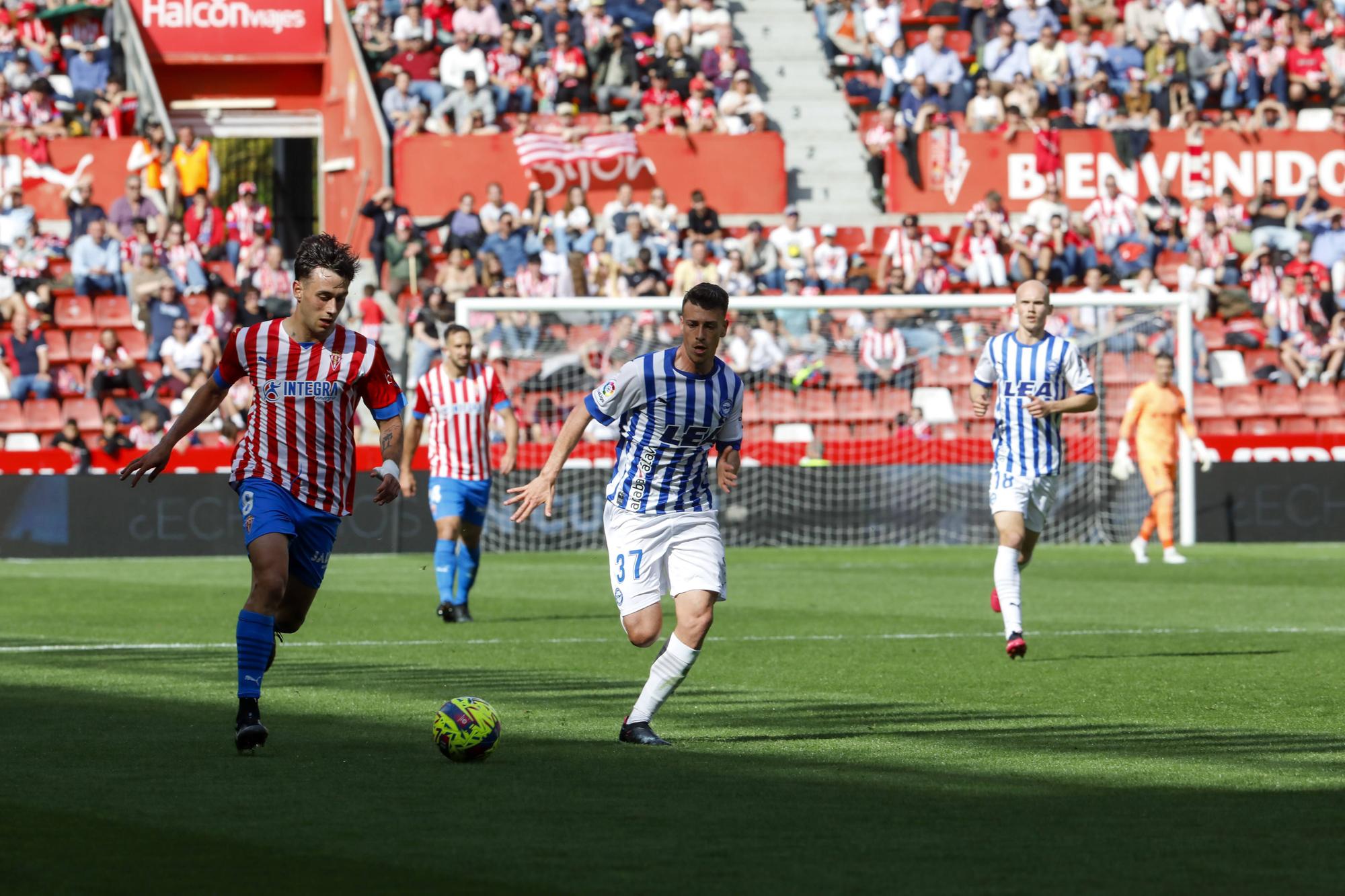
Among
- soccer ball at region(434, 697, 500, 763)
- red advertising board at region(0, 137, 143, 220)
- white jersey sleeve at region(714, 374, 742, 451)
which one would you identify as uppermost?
red advertising board at region(0, 137, 143, 220)

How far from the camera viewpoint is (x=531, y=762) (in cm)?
810

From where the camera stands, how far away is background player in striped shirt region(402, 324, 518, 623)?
52.0ft

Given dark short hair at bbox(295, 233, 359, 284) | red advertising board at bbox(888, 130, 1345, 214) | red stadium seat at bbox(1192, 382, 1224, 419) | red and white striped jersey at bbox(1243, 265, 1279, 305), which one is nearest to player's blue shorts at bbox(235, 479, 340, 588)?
dark short hair at bbox(295, 233, 359, 284)

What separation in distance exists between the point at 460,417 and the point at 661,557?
24.1 feet

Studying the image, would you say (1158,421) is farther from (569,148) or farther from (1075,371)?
(1075,371)

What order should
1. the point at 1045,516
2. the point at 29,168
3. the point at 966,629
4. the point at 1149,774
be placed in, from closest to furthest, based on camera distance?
1. the point at 1149,774
2. the point at 1045,516
3. the point at 966,629
4. the point at 29,168

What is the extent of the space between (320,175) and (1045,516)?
2118cm

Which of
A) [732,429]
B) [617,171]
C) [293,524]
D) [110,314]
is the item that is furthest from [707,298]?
[617,171]

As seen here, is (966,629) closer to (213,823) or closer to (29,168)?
(213,823)

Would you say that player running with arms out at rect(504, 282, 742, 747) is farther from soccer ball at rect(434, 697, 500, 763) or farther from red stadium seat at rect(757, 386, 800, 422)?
red stadium seat at rect(757, 386, 800, 422)

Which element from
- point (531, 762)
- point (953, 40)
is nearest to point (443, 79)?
point (953, 40)

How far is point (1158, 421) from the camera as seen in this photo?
76.4 feet

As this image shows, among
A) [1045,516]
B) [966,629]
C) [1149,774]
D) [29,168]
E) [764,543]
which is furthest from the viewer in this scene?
[29,168]

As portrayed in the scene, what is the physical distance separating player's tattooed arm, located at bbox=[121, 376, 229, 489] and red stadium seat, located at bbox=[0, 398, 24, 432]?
58.8ft
